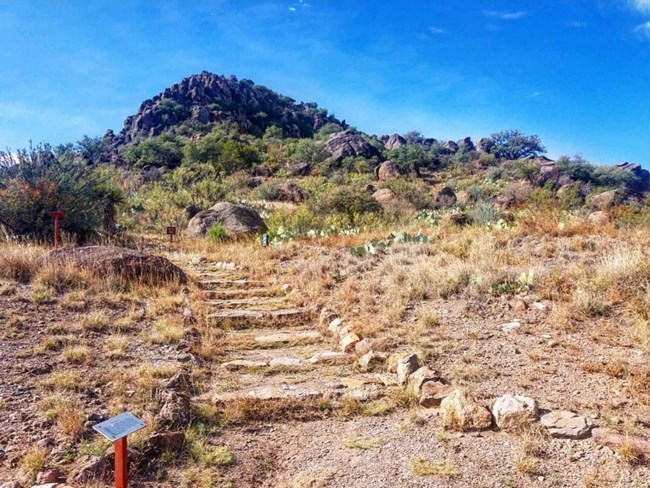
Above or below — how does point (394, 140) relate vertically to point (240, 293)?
above

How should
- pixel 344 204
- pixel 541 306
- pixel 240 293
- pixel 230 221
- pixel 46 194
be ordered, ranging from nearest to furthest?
pixel 541 306
pixel 240 293
pixel 46 194
pixel 230 221
pixel 344 204

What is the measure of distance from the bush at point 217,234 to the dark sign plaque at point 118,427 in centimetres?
988

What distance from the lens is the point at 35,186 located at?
9.96m

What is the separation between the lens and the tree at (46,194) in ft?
31.4

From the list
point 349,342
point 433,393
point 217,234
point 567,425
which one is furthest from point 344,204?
point 567,425

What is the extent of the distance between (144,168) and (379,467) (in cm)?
3408

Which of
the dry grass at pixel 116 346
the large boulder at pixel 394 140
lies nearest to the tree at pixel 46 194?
the dry grass at pixel 116 346

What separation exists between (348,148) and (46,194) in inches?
1292

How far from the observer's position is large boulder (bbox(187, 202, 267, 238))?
12883 mm

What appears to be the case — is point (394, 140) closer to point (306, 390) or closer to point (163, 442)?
point (306, 390)

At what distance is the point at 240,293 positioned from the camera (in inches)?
281

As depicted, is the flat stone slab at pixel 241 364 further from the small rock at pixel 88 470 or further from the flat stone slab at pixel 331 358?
the small rock at pixel 88 470

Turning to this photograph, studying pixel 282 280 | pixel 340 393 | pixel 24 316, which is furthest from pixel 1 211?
pixel 340 393

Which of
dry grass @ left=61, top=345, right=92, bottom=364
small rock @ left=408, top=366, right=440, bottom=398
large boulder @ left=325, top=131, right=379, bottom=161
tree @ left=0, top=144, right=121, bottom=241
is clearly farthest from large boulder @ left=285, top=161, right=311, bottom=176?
small rock @ left=408, top=366, right=440, bottom=398
